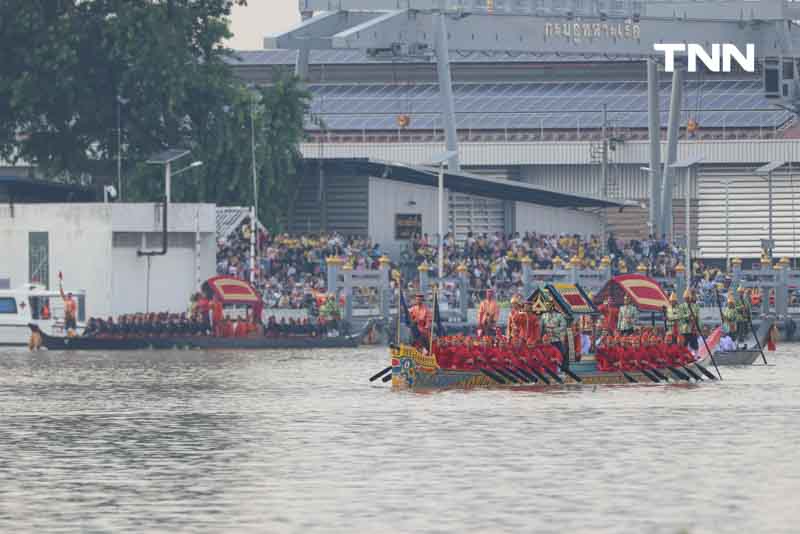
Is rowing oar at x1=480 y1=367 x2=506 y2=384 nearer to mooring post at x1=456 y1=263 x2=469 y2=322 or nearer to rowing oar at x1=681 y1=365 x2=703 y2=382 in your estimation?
rowing oar at x1=681 y1=365 x2=703 y2=382

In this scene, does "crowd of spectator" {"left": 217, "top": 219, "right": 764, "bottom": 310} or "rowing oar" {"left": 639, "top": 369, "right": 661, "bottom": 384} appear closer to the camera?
"rowing oar" {"left": 639, "top": 369, "right": 661, "bottom": 384}

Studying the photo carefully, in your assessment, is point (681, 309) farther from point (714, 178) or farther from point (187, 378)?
point (714, 178)

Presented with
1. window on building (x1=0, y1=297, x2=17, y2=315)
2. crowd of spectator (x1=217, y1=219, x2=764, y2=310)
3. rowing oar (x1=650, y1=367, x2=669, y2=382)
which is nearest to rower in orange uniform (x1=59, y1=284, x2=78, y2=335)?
window on building (x1=0, y1=297, x2=17, y2=315)

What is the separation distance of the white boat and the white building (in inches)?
72.0

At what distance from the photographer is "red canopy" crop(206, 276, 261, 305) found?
244 feet

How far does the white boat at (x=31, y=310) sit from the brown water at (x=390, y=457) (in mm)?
Answer: 16823

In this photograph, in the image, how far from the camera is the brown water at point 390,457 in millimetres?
29781

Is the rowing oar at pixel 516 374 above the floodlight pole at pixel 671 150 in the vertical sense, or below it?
below

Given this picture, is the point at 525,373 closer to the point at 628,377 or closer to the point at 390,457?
the point at 628,377

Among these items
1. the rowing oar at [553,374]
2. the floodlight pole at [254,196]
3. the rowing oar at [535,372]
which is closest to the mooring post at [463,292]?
the floodlight pole at [254,196]

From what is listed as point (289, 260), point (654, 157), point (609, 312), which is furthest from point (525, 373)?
point (654, 157)

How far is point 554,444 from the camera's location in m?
38.9

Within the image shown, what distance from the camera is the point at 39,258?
256 feet

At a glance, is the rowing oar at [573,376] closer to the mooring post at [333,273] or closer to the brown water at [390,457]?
the brown water at [390,457]
